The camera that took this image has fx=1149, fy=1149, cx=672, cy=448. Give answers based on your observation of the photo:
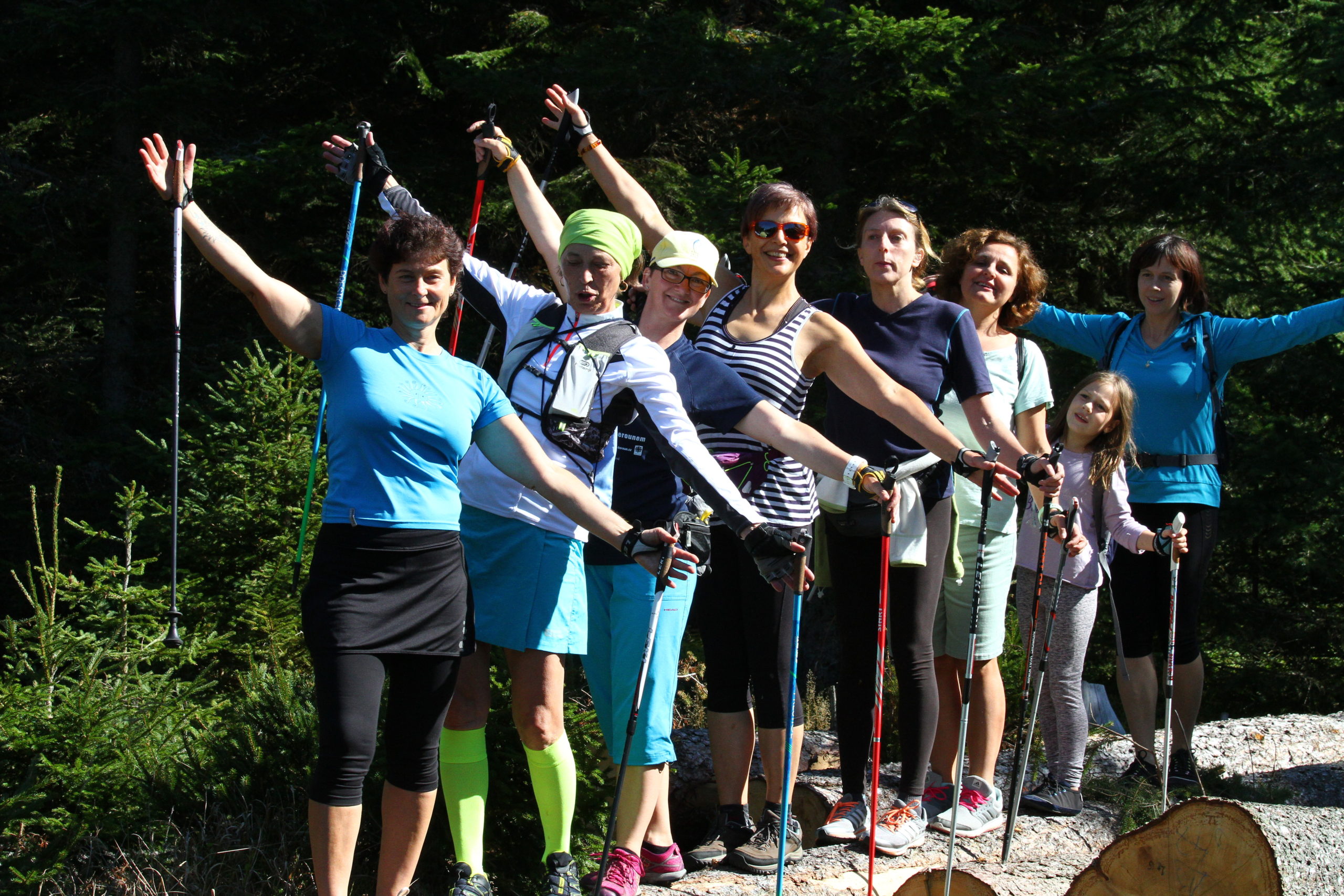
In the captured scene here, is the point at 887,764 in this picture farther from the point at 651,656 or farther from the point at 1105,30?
the point at 1105,30

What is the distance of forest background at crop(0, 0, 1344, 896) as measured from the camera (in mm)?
4215

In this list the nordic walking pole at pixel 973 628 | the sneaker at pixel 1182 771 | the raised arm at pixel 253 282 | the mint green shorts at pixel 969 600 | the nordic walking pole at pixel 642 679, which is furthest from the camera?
the sneaker at pixel 1182 771

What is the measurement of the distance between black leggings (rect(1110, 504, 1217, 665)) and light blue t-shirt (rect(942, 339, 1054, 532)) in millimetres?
498

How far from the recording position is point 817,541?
3998 millimetres

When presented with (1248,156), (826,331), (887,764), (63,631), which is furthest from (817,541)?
(1248,156)

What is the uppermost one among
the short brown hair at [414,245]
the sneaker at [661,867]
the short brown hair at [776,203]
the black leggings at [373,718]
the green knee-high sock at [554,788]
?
the short brown hair at [776,203]

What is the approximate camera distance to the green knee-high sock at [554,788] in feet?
10.2

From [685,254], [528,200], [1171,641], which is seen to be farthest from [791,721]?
[528,200]

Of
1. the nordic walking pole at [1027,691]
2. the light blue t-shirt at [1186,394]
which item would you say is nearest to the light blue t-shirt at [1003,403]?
the nordic walking pole at [1027,691]

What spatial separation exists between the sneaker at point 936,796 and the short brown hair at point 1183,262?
2.02 meters

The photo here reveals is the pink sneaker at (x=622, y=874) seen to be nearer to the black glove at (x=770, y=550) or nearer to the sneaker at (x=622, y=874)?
the sneaker at (x=622, y=874)

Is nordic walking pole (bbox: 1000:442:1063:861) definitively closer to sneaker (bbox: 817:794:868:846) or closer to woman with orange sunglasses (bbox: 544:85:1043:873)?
woman with orange sunglasses (bbox: 544:85:1043:873)

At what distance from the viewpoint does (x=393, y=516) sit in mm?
2699

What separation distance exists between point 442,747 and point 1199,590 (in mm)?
2938
